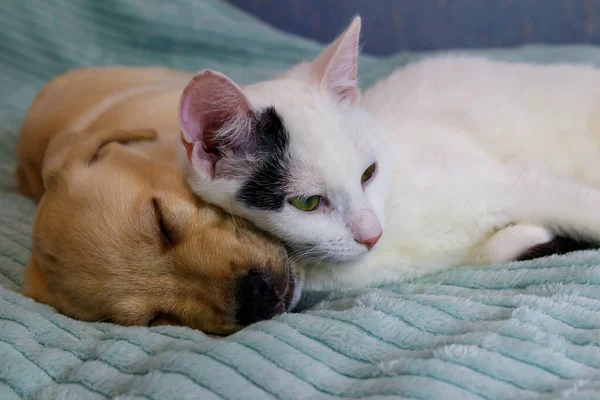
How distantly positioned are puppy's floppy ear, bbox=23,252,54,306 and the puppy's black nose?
18.0 inches

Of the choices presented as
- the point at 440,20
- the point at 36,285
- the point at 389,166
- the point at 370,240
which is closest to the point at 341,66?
the point at 389,166

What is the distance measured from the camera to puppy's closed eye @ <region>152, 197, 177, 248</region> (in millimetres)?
1128

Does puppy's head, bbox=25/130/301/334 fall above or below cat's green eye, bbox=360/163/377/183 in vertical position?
below

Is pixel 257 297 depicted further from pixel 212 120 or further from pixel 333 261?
pixel 212 120

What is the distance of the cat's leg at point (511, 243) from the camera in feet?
3.98

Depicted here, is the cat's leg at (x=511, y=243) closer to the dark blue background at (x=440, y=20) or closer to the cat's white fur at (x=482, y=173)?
the cat's white fur at (x=482, y=173)

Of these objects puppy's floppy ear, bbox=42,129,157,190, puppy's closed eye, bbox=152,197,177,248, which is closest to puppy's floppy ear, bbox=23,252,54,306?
puppy's floppy ear, bbox=42,129,157,190

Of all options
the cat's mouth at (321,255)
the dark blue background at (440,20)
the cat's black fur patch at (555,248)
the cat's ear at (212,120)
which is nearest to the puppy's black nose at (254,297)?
the cat's mouth at (321,255)

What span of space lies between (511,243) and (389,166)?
1.05 feet

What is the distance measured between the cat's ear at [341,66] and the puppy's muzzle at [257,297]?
44 cm

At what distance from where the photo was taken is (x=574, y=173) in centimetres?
150

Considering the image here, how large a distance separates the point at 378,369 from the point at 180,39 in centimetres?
236

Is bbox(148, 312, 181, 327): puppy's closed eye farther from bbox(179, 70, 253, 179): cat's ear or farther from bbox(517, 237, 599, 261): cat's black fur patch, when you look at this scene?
bbox(517, 237, 599, 261): cat's black fur patch

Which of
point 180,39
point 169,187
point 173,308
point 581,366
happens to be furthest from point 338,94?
point 180,39
